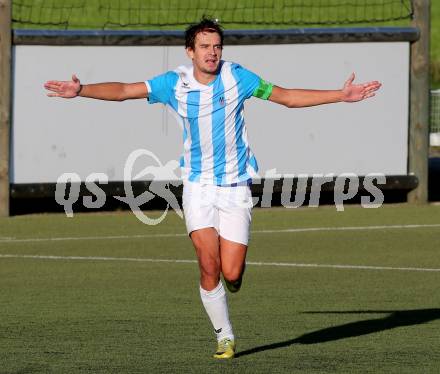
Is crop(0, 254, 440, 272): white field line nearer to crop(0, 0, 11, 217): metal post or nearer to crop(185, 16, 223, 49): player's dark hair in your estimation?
crop(0, 0, 11, 217): metal post

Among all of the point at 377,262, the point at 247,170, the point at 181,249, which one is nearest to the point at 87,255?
the point at 181,249

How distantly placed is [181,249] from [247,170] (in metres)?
6.80

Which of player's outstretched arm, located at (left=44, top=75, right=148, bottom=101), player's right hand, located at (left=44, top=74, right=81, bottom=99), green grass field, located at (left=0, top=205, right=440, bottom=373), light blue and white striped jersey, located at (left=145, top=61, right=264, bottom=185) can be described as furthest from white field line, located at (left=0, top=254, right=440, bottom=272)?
player's right hand, located at (left=44, top=74, right=81, bottom=99)

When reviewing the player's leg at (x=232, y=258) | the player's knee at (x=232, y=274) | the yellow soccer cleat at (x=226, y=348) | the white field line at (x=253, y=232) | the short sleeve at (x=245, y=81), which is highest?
the short sleeve at (x=245, y=81)

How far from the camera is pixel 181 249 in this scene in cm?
1719

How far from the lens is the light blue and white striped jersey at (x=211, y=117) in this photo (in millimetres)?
10258

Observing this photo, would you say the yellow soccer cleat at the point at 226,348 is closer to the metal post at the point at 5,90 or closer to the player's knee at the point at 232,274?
the player's knee at the point at 232,274

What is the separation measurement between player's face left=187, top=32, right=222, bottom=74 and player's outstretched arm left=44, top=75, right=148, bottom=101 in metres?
0.47

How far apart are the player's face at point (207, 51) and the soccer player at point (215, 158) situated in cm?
6

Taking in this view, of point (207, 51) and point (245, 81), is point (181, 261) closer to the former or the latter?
point (245, 81)

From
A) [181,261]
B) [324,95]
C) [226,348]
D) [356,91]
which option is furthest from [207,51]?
[181,261]

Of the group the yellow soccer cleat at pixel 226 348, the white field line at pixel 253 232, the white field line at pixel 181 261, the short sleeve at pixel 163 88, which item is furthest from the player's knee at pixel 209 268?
the white field line at pixel 253 232

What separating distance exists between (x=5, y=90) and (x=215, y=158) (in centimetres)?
933

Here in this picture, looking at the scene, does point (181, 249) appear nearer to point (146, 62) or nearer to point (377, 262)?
point (377, 262)
